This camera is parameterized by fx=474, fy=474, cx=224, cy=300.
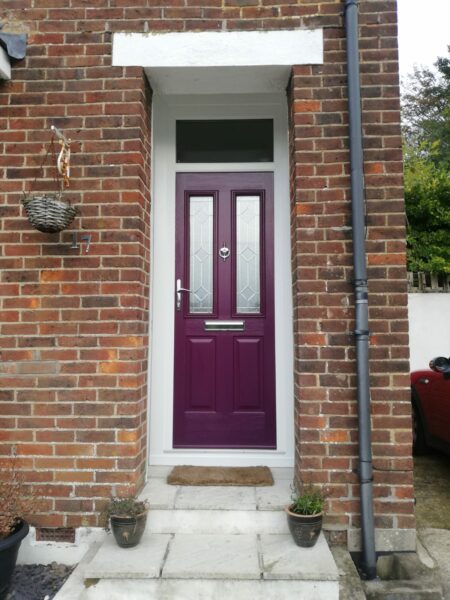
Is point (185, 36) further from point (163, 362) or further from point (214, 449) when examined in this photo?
point (214, 449)

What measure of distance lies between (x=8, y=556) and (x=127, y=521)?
65 centimetres

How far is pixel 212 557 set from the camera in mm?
2625

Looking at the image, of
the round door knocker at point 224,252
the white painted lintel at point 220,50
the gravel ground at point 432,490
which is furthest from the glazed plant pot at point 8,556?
the white painted lintel at point 220,50

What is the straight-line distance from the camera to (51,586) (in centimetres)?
276

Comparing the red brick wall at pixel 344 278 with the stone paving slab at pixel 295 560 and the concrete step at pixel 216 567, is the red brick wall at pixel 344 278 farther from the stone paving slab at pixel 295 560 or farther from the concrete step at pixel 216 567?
the concrete step at pixel 216 567

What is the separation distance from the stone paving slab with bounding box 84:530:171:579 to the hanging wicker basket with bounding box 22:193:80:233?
1919mm

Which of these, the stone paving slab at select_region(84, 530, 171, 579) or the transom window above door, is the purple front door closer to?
the transom window above door

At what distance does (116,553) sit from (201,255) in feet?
7.02

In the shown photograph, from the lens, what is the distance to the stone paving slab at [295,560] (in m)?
2.45

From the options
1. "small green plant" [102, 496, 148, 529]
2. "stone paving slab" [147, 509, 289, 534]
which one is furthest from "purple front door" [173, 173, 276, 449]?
"small green plant" [102, 496, 148, 529]

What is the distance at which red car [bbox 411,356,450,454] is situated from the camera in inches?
173

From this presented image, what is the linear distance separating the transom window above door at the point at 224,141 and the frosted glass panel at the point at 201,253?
0.36 m

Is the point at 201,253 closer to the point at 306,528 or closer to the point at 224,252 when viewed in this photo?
the point at 224,252

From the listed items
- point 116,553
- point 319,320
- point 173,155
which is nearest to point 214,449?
point 116,553
